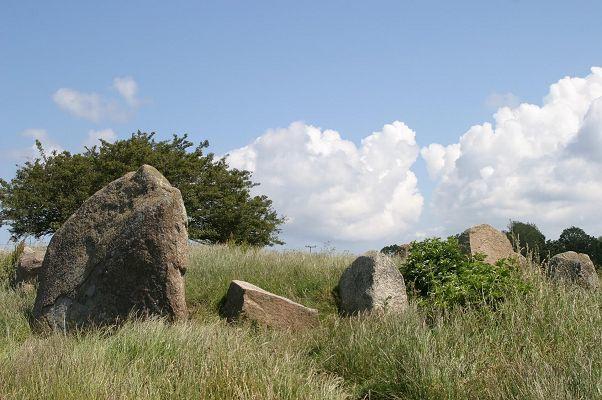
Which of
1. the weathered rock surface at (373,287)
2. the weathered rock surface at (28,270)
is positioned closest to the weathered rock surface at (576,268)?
the weathered rock surface at (373,287)

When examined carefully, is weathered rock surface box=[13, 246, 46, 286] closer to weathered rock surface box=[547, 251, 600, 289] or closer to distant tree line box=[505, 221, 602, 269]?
weathered rock surface box=[547, 251, 600, 289]

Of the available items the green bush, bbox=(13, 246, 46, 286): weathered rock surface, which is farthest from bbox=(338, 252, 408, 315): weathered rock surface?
bbox=(13, 246, 46, 286): weathered rock surface

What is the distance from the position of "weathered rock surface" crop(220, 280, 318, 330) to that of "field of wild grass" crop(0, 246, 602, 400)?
370 millimetres

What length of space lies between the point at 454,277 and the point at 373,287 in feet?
4.68

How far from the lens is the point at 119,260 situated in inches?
432

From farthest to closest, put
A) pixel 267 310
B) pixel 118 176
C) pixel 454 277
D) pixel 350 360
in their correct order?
pixel 118 176, pixel 454 277, pixel 267 310, pixel 350 360

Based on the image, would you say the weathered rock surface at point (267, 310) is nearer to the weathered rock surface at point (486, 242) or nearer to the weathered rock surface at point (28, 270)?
the weathered rock surface at point (486, 242)

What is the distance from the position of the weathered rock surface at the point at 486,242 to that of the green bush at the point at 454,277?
0.99 m

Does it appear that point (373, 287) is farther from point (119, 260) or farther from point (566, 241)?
point (566, 241)

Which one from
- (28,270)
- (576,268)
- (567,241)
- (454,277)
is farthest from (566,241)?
(28,270)

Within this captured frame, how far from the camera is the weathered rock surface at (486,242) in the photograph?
1421 centimetres

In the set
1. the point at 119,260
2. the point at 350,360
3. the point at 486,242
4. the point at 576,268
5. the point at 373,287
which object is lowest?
the point at 350,360

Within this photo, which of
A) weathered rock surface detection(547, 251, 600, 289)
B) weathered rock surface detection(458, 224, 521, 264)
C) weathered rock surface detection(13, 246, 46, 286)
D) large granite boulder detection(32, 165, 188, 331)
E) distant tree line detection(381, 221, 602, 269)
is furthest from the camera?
distant tree line detection(381, 221, 602, 269)

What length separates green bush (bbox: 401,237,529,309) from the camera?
429 inches
